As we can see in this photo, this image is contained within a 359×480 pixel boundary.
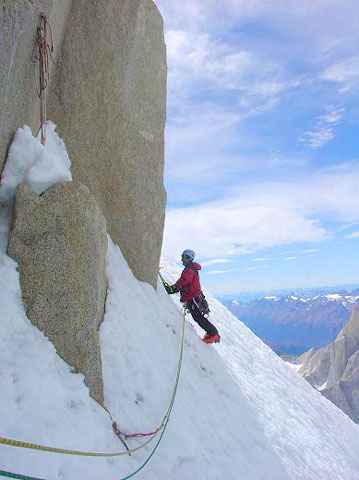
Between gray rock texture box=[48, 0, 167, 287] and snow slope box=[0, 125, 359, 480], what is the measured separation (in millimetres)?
981

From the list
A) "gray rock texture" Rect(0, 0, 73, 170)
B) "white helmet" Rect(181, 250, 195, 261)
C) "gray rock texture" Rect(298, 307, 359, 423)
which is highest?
"gray rock texture" Rect(0, 0, 73, 170)

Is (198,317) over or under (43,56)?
under

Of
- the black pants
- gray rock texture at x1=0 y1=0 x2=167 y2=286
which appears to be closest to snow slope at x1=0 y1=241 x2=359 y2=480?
the black pants

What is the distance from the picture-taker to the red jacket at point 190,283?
15.5 metres

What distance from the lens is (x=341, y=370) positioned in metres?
150

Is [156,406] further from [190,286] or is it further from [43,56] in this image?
[43,56]

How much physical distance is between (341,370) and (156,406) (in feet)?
520

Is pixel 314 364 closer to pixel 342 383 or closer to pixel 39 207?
pixel 342 383

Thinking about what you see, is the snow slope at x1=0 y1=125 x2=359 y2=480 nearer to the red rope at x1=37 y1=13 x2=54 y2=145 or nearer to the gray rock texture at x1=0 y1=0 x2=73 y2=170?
the gray rock texture at x1=0 y1=0 x2=73 y2=170

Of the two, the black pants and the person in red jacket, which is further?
the black pants

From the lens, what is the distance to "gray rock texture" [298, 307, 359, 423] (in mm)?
133625

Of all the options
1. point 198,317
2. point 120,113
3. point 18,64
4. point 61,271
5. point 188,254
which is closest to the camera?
point 61,271

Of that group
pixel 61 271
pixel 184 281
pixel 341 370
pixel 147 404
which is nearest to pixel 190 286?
pixel 184 281

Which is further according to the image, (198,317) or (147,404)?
(198,317)
